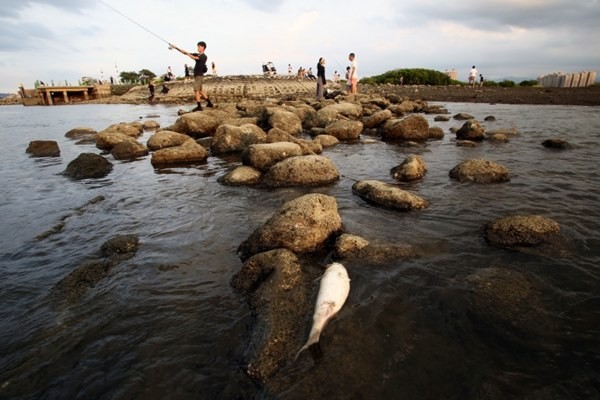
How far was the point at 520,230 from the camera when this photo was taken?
491 centimetres

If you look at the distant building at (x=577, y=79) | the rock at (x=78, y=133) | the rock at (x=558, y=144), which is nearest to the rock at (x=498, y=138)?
the rock at (x=558, y=144)

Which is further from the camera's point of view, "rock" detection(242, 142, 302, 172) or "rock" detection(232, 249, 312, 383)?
"rock" detection(242, 142, 302, 172)

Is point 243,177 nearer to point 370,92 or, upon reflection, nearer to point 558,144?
point 558,144

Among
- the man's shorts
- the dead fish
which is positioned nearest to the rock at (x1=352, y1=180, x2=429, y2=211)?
the dead fish

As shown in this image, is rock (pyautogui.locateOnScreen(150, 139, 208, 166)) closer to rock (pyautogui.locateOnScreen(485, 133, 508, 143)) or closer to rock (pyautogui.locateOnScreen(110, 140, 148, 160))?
rock (pyautogui.locateOnScreen(110, 140, 148, 160))

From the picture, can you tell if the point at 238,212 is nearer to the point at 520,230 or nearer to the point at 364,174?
the point at 364,174

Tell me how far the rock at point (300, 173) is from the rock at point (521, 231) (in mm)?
3898

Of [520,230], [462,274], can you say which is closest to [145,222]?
[462,274]

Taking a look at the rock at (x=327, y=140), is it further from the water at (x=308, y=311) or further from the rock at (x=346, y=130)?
the water at (x=308, y=311)

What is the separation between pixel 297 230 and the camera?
4.90 meters

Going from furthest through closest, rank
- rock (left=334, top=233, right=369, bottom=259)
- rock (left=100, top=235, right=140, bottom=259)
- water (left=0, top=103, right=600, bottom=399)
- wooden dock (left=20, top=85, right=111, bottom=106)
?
wooden dock (left=20, top=85, right=111, bottom=106), rock (left=100, top=235, right=140, bottom=259), rock (left=334, top=233, right=369, bottom=259), water (left=0, top=103, right=600, bottom=399)

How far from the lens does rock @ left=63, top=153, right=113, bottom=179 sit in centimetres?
951

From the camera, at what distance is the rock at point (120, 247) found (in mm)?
5102

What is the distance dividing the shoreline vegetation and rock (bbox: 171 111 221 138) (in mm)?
17105
